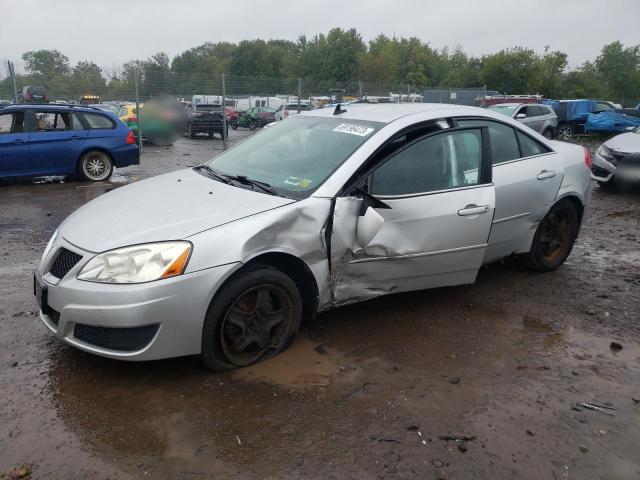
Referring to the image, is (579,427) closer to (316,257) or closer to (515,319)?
(515,319)

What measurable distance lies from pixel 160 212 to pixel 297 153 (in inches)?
46.4

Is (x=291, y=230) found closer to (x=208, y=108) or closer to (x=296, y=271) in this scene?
(x=296, y=271)

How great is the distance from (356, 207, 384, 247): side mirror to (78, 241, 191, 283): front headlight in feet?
3.81

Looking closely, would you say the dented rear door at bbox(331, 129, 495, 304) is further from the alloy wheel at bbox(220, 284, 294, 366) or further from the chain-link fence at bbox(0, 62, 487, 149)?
the chain-link fence at bbox(0, 62, 487, 149)

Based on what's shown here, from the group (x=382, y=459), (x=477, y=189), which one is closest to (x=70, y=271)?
(x=382, y=459)

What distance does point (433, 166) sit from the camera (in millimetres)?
4035

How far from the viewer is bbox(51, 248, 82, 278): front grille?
3102 mm

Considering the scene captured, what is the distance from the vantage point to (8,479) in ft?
7.81

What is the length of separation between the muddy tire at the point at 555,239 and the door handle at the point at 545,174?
32 centimetres

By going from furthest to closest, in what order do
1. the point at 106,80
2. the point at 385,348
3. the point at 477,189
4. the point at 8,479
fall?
the point at 106,80 < the point at 477,189 < the point at 385,348 < the point at 8,479

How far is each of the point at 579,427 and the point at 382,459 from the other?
1.16m

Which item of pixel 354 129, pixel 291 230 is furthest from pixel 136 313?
pixel 354 129

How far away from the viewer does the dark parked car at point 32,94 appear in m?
16.5

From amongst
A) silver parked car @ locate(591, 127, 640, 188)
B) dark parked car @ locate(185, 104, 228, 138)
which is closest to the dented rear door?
silver parked car @ locate(591, 127, 640, 188)
